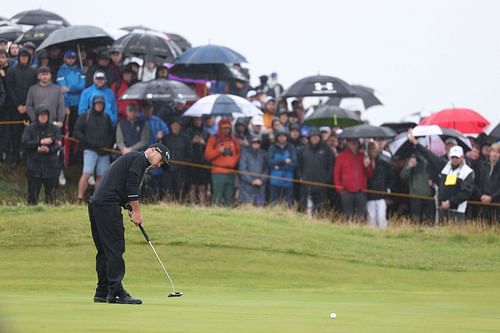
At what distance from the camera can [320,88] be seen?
28328mm

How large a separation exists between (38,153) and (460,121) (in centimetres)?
1012

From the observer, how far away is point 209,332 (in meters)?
10.7

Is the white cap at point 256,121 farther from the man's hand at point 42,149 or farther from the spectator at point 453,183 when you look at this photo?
the man's hand at point 42,149

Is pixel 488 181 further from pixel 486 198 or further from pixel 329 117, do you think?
pixel 329 117

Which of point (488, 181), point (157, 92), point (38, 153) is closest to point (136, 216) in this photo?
point (38, 153)

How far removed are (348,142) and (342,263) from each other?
172 inches

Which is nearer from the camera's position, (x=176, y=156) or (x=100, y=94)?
(x=100, y=94)

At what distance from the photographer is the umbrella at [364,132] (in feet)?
85.4

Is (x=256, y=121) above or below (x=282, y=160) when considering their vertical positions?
above

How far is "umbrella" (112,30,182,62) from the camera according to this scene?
27.0 m

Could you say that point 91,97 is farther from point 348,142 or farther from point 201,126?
point 348,142

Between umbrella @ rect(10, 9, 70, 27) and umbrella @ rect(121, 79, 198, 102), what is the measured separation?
5579 millimetres

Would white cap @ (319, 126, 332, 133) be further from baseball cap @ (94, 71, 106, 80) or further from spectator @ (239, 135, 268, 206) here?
baseball cap @ (94, 71, 106, 80)

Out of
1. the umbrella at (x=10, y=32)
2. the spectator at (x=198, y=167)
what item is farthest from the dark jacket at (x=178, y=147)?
the umbrella at (x=10, y=32)
